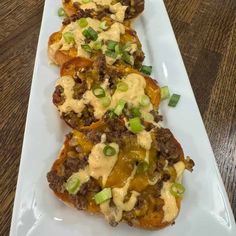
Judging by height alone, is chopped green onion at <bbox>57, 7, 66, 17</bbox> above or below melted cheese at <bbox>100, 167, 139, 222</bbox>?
above

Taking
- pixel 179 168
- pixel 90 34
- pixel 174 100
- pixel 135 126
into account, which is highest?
pixel 90 34

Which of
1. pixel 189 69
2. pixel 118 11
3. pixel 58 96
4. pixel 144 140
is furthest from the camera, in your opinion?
pixel 189 69

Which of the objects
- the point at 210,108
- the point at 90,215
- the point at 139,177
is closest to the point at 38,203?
the point at 90,215

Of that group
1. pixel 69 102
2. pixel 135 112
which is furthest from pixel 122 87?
pixel 69 102

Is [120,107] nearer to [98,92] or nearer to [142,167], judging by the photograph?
[98,92]

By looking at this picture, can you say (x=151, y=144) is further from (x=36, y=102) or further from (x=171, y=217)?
(x=36, y=102)

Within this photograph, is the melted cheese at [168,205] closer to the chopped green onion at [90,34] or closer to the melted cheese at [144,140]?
the melted cheese at [144,140]

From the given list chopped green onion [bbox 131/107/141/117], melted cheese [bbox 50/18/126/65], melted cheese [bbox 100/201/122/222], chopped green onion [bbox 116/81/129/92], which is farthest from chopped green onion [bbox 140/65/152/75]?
melted cheese [bbox 100/201/122/222]

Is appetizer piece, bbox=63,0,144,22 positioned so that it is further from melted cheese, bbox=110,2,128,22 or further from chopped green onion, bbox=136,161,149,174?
chopped green onion, bbox=136,161,149,174
